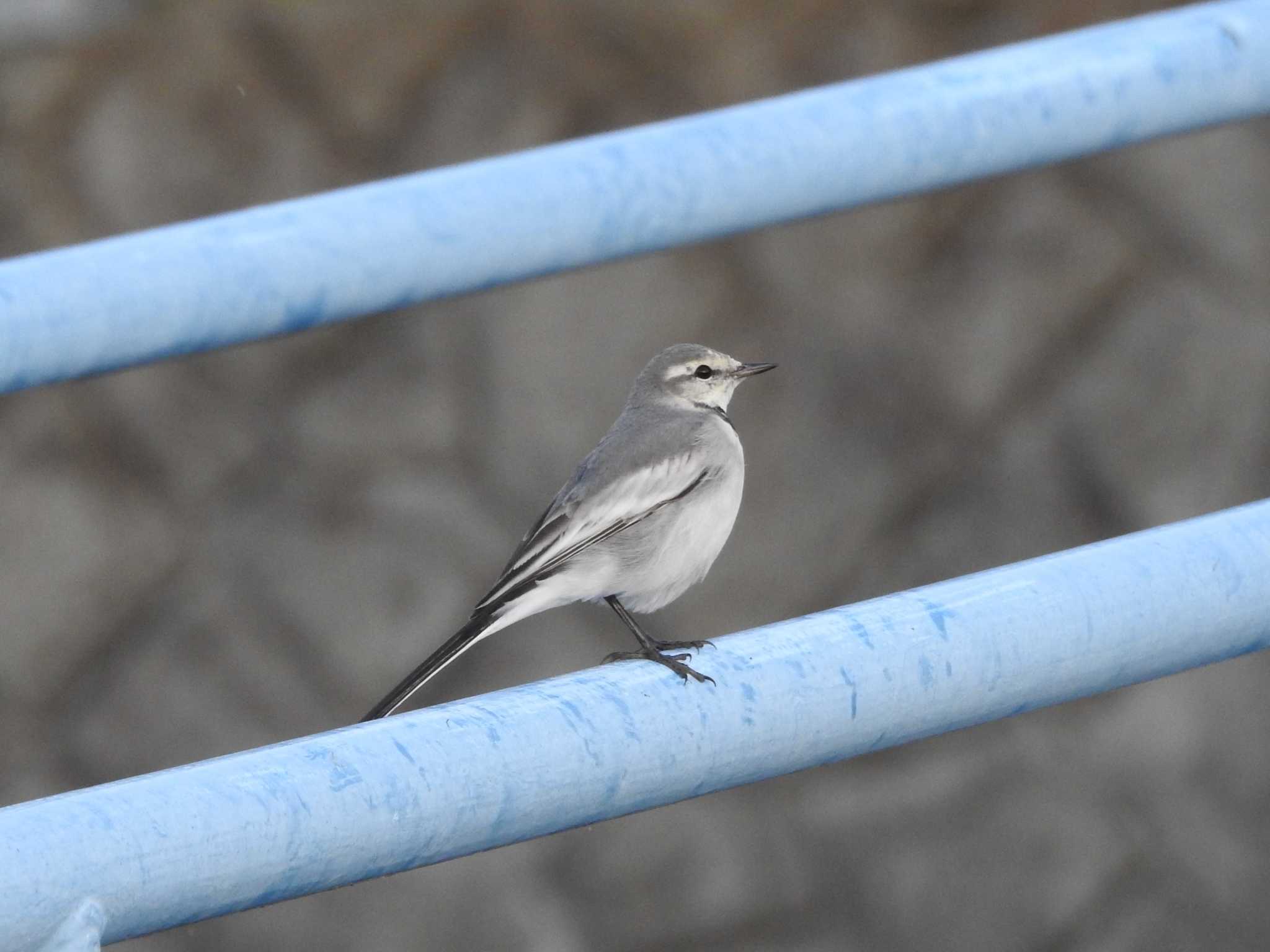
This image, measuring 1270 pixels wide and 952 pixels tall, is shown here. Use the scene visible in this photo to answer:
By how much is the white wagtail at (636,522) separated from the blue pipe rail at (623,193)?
0.37 metres

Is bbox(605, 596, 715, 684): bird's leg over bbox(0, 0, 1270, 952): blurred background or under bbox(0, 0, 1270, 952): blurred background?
under

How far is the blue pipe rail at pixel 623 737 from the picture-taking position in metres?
0.83

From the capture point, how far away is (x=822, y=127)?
5.27 ft

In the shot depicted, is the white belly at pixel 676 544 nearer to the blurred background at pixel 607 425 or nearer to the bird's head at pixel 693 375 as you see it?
the bird's head at pixel 693 375

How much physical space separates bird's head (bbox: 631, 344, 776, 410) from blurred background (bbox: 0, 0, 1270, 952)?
1168mm

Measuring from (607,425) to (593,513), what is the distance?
1.51 meters

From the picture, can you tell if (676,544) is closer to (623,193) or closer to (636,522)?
(636,522)

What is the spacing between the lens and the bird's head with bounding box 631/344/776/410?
2111mm

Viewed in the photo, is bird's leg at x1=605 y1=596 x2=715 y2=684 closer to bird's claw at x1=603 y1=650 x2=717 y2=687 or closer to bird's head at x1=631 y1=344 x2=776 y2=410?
bird's claw at x1=603 y1=650 x2=717 y2=687

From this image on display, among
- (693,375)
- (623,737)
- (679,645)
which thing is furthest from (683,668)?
(693,375)

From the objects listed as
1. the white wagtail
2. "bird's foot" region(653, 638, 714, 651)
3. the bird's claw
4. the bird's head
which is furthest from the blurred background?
the bird's claw

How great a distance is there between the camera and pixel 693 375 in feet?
6.94

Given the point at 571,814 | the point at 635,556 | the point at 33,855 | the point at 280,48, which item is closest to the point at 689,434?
the point at 635,556

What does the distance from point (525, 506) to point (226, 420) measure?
555mm
